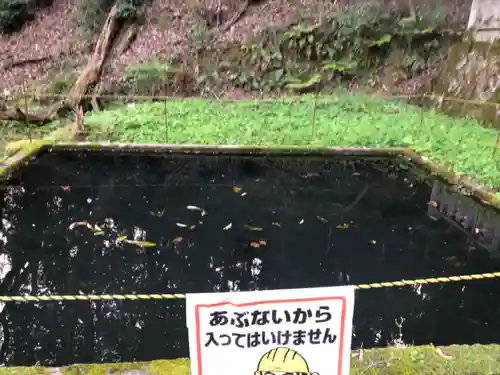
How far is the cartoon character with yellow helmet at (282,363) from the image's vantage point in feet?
5.74

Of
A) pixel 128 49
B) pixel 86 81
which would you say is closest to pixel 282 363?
pixel 86 81

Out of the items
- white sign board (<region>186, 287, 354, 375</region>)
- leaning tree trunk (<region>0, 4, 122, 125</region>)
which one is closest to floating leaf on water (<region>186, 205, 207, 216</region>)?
white sign board (<region>186, 287, 354, 375</region>)

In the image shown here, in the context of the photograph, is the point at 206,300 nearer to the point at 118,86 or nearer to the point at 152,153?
the point at 152,153

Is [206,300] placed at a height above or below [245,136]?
above

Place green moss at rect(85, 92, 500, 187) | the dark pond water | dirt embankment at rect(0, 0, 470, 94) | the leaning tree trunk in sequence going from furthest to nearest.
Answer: dirt embankment at rect(0, 0, 470, 94)
the leaning tree trunk
green moss at rect(85, 92, 500, 187)
the dark pond water

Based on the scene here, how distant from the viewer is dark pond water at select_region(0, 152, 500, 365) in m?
3.30

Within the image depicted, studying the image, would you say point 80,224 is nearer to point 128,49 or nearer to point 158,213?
point 158,213

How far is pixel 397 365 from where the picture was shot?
7.93 feet

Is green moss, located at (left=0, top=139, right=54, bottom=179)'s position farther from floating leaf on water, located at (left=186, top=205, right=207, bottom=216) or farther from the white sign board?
the white sign board

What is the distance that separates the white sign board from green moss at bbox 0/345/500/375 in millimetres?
706

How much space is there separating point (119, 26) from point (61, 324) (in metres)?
13.4

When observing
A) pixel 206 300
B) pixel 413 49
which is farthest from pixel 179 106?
pixel 206 300

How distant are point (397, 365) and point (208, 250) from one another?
2.48 meters

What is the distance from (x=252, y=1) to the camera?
49.3 ft
